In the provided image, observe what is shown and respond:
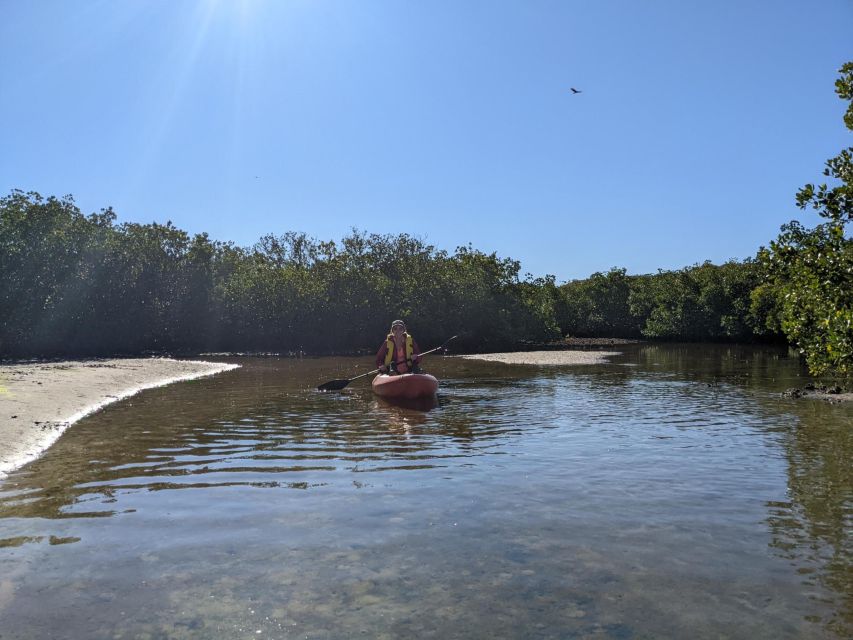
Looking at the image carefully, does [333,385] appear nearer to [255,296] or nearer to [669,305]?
[255,296]

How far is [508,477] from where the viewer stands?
9984mm

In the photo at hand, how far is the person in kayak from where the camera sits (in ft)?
69.8

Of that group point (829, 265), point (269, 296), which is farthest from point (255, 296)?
point (829, 265)

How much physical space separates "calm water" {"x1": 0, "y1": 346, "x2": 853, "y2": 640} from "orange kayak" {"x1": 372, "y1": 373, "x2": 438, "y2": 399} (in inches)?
162

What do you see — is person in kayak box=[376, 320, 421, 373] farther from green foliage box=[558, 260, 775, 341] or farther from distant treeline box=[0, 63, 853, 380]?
green foliage box=[558, 260, 775, 341]

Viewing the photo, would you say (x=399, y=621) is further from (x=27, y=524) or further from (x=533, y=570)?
(x=27, y=524)

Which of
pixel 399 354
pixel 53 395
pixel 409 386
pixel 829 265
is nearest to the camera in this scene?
pixel 829 265

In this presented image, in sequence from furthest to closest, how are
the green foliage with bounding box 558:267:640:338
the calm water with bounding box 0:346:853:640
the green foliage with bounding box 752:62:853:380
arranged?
the green foliage with bounding box 558:267:640:338
the green foliage with bounding box 752:62:853:380
the calm water with bounding box 0:346:853:640

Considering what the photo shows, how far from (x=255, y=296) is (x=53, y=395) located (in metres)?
38.2

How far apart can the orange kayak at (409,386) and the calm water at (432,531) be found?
411 cm

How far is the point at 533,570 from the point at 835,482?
5.71m

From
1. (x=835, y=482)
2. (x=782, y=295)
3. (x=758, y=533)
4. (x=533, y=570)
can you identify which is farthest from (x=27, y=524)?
(x=782, y=295)

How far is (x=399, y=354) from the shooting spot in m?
21.6

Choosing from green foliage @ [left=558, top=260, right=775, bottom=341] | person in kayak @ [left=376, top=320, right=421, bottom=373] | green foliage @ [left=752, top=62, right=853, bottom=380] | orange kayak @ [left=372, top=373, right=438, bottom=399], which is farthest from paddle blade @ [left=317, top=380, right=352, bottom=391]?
green foliage @ [left=558, top=260, right=775, bottom=341]
